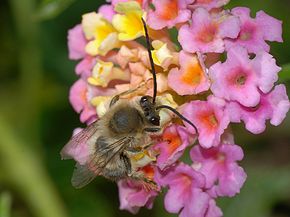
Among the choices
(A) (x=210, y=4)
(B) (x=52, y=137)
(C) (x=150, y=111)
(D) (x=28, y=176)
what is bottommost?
(B) (x=52, y=137)

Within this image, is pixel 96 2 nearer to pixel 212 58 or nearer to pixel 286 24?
pixel 286 24

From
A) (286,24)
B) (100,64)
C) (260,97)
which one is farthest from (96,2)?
(260,97)

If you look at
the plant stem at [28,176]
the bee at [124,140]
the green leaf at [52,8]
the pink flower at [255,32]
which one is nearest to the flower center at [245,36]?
the pink flower at [255,32]

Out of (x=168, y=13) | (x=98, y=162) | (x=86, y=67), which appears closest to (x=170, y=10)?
(x=168, y=13)

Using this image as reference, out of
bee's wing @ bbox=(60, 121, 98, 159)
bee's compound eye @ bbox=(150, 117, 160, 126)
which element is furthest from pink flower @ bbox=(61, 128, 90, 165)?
bee's compound eye @ bbox=(150, 117, 160, 126)

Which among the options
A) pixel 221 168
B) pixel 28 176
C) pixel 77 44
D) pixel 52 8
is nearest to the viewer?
pixel 221 168

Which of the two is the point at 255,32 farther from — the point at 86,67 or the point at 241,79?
the point at 86,67
